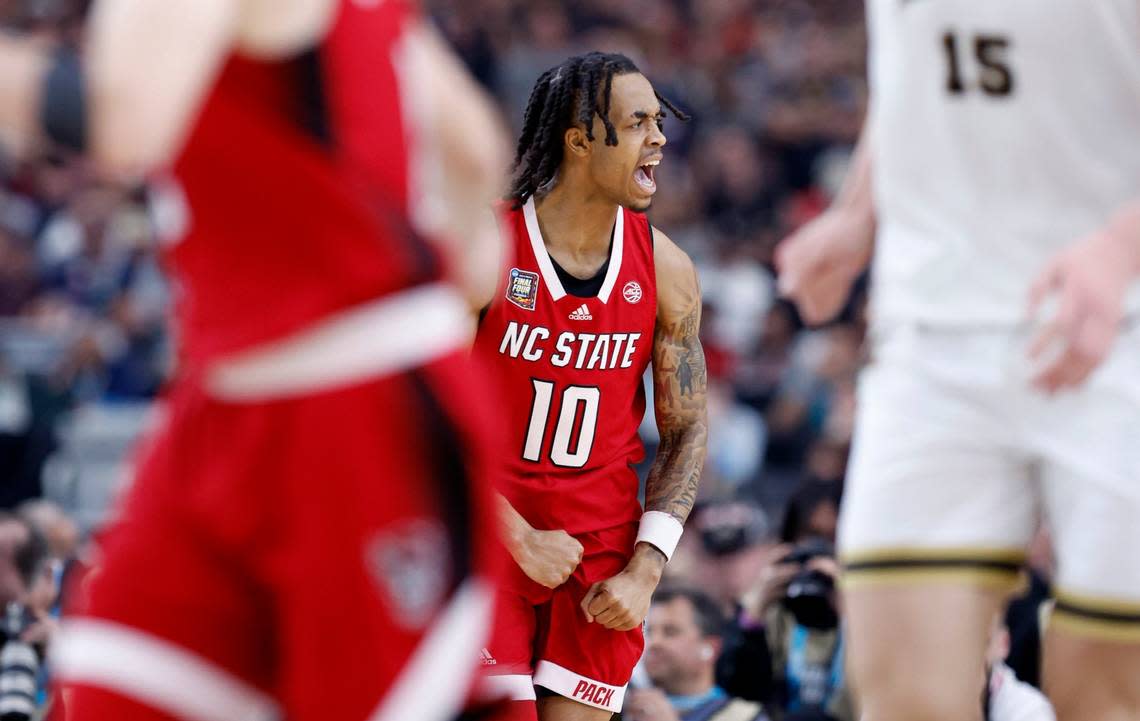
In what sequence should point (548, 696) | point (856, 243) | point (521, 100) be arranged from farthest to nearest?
1. point (521, 100)
2. point (548, 696)
3. point (856, 243)

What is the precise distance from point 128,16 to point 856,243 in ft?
5.81

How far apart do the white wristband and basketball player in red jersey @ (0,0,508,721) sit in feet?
7.69

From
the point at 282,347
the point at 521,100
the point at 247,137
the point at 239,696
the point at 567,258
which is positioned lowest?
the point at 239,696

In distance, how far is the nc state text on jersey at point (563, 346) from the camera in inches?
195

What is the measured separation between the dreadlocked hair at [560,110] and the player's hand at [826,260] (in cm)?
141

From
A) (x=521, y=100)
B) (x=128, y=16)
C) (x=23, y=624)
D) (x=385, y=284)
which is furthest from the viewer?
(x=521, y=100)

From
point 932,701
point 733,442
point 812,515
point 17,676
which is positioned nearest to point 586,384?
point 932,701

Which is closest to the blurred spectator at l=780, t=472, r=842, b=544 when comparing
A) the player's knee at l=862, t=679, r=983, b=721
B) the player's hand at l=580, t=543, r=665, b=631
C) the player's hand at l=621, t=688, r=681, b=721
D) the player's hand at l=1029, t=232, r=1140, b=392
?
the player's hand at l=621, t=688, r=681, b=721

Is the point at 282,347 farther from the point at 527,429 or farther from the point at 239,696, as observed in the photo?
the point at 527,429

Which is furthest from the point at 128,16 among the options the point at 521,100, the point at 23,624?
the point at 521,100

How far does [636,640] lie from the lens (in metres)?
5.06

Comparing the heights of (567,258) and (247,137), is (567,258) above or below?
above

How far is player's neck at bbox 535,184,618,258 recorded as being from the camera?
5109 mm

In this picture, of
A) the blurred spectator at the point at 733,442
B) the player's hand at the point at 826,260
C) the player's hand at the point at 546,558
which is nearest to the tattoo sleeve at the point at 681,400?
the player's hand at the point at 546,558
